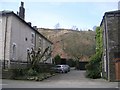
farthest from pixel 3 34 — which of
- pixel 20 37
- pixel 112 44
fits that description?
pixel 112 44

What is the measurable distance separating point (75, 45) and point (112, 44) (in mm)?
42862

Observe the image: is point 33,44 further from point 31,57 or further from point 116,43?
point 116,43

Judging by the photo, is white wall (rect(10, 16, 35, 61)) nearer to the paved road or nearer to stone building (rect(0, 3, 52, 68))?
stone building (rect(0, 3, 52, 68))

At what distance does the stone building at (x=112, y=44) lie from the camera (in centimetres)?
2589

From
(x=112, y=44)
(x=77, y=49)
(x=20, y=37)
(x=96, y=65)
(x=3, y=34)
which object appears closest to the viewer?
(x=112, y=44)

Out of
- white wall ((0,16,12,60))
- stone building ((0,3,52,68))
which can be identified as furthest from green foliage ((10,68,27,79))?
white wall ((0,16,12,60))

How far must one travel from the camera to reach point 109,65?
26047mm

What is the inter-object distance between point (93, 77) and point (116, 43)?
6193 millimetres

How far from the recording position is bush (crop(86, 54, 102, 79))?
31031 mm

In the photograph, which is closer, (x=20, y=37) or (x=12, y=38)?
(x=12, y=38)

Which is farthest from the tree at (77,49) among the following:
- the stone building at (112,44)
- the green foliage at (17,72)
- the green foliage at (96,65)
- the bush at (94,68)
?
the green foliage at (17,72)

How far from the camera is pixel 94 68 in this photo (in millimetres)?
32750

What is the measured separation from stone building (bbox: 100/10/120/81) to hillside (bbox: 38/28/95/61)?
1566 inches

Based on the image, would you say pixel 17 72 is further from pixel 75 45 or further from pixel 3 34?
pixel 75 45
